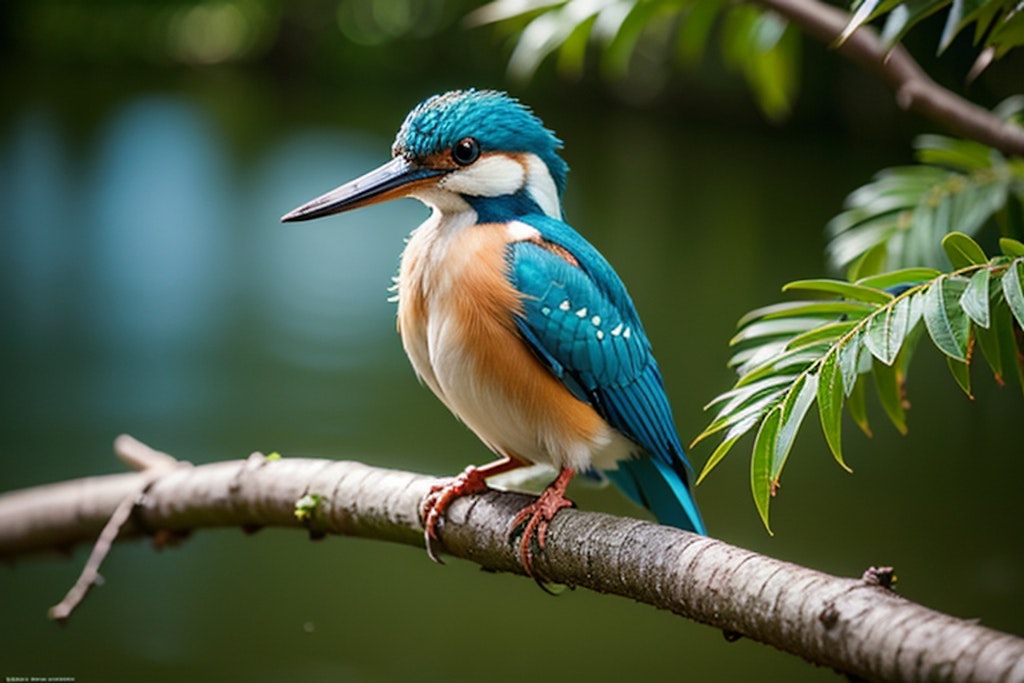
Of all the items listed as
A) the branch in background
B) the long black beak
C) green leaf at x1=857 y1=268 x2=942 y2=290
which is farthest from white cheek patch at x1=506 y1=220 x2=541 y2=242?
the branch in background

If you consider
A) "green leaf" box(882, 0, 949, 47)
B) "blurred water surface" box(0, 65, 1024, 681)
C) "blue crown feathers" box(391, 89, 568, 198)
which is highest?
"green leaf" box(882, 0, 949, 47)

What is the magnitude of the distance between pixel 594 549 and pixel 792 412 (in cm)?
24

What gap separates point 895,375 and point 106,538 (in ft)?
3.60

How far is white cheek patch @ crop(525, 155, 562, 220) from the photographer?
1.18m

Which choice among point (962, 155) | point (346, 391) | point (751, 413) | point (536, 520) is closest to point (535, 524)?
point (536, 520)

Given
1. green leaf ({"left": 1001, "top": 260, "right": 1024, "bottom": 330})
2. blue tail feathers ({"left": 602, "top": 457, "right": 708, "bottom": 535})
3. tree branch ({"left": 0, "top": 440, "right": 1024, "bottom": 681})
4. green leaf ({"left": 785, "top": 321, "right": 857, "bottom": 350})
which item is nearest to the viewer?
tree branch ({"left": 0, "top": 440, "right": 1024, "bottom": 681})

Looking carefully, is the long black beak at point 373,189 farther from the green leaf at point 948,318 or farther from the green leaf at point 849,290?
the green leaf at point 948,318

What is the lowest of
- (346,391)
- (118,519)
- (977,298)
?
(346,391)

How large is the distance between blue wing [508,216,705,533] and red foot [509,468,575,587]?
112 millimetres

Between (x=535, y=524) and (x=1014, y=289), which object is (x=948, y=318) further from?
(x=535, y=524)

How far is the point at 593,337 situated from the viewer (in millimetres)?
1219

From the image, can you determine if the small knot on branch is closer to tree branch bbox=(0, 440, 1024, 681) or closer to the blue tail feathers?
tree branch bbox=(0, 440, 1024, 681)

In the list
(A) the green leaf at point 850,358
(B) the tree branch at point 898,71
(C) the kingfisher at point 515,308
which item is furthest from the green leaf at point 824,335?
(B) the tree branch at point 898,71

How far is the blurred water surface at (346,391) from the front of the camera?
2422mm
